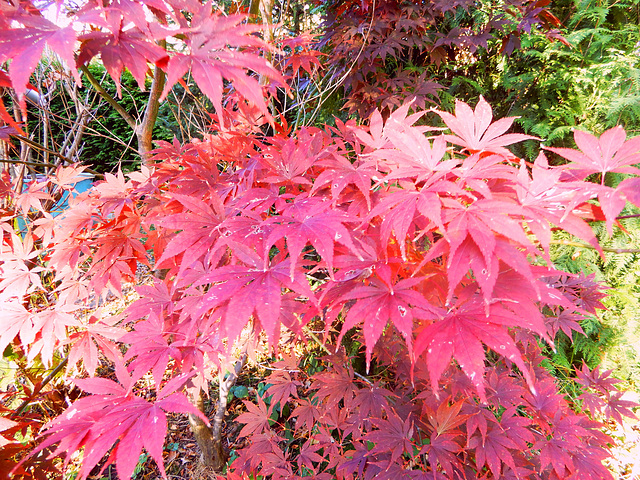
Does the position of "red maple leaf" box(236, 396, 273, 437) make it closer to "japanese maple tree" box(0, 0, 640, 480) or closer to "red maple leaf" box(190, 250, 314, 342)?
"japanese maple tree" box(0, 0, 640, 480)

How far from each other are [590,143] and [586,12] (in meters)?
2.37

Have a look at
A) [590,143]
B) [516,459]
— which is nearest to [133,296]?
[516,459]

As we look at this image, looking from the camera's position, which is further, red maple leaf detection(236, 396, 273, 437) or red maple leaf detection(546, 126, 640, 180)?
red maple leaf detection(236, 396, 273, 437)

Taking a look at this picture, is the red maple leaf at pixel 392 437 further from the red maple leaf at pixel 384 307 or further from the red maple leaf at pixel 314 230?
the red maple leaf at pixel 314 230

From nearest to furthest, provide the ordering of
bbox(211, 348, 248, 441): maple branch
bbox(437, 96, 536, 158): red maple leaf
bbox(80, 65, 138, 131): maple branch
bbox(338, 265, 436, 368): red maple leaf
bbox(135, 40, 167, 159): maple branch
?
bbox(338, 265, 436, 368): red maple leaf, bbox(437, 96, 536, 158): red maple leaf, bbox(80, 65, 138, 131): maple branch, bbox(135, 40, 167, 159): maple branch, bbox(211, 348, 248, 441): maple branch

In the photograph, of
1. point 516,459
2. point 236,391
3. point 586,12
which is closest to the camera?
point 516,459

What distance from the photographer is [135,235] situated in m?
1.16

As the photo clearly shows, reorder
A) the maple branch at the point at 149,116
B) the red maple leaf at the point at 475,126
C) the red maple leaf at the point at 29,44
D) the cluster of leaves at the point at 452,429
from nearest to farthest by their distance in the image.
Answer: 1. the red maple leaf at the point at 29,44
2. the red maple leaf at the point at 475,126
3. the cluster of leaves at the point at 452,429
4. the maple branch at the point at 149,116

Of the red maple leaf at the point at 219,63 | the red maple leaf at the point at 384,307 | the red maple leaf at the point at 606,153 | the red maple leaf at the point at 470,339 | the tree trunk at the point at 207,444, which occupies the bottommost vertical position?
the tree trunk at the point at 207,444

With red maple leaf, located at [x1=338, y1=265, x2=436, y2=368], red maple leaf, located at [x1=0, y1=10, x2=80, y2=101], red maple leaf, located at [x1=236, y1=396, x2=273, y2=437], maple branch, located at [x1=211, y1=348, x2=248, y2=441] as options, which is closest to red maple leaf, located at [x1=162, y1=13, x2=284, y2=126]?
red maple leaf, located at [x1=0, y1=10, x2=80, y2=101]

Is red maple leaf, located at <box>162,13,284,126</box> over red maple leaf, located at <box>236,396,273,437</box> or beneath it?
over

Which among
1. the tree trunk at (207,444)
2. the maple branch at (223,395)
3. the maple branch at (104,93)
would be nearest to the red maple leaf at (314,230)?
the maple branch at (104,93)

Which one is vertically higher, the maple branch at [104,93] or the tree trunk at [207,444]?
the maple branch at [104,93]

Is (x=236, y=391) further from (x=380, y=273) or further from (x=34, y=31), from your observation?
(x=34, y=31)
